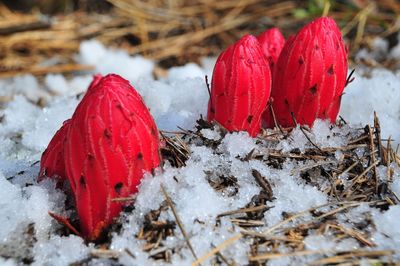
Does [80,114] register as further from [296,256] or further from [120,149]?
[296,256]

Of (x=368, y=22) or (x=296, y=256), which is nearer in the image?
(x=296, y=256)

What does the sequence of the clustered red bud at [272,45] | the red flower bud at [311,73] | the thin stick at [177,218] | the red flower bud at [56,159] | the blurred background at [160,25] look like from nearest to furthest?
the thin stick at [177,218] → the red flower bud at [56,159] → the red flower bud at [311,73] → the clustered red bud at [272,45] → the blurred background at [160,25]

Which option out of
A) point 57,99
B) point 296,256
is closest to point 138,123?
point 296,256

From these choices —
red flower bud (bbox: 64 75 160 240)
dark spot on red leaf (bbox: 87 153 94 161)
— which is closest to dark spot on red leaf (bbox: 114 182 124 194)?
red flower bud (bbox: 64 75 160 240)

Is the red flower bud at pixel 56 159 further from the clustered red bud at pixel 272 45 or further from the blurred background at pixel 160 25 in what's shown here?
the blurred background at pixel 160 25

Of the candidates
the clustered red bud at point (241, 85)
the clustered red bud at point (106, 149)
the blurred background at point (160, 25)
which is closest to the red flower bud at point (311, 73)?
the clustered red bud at point (241, 85)

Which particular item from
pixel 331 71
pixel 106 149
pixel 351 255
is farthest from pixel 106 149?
pixel 331 71
